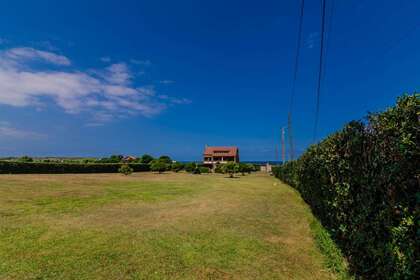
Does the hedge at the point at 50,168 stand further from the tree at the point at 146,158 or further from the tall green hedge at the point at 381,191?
the tall green hedge at the point at 381,191

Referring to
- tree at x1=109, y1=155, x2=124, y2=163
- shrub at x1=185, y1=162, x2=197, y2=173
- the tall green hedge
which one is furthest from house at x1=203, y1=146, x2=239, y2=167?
the tall green hedge

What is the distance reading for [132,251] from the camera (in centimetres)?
459

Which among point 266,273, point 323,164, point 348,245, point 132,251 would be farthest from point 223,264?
point 323,164

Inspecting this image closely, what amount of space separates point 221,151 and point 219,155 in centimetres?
149

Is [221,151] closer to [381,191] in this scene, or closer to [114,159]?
[114,159]

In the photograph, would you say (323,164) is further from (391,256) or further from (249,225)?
(391,256)

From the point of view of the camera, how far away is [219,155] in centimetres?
6225

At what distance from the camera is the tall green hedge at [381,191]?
8.14 feet

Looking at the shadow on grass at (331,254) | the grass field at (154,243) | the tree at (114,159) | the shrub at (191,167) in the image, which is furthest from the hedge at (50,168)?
the shadow on grass at (331,254)

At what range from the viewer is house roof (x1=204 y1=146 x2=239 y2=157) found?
6206cm

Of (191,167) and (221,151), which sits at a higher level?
(221,151)

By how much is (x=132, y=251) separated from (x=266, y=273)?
2481 millimetres

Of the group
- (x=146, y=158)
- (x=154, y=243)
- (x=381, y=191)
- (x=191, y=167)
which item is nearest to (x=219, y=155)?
(x=146, y=158)

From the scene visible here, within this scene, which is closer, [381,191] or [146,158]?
[381,191]
